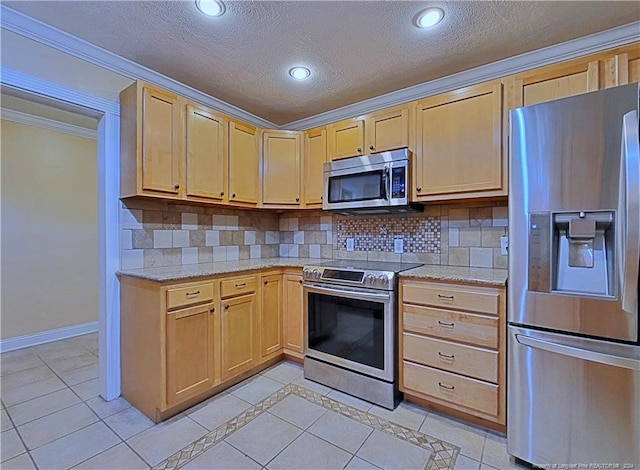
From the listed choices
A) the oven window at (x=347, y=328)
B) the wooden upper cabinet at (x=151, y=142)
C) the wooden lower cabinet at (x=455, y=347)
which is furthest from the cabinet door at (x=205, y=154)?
the wooden lower cabinet at (x=455, y=347)

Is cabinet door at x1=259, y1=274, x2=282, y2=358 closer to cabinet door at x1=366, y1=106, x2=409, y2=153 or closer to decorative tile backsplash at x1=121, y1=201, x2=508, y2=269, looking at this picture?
decorative tile backsplash at x1=121, y1=201, x2=508, y2=269

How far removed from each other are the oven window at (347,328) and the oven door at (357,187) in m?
0.78

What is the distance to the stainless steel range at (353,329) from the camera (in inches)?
83.7

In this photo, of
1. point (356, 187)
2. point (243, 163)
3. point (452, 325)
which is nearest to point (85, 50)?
point (243, 163)

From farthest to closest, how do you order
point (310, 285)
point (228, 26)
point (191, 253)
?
point (191, 253), point (310, 285), point (228, 26)

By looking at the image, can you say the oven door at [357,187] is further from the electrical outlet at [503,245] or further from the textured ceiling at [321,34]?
the electrical outlet at [503,245]

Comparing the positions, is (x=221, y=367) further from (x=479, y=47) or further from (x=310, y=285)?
(x=479, y=47)

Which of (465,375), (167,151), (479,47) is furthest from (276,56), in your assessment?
(465,375)

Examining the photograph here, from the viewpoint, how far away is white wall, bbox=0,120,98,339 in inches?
124

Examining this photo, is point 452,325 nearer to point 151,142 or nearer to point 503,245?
point 503,245

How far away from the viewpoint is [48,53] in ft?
6.37

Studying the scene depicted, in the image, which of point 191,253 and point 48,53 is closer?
point 48,53

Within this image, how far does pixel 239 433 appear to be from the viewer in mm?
1854

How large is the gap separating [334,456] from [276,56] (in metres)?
2.54
